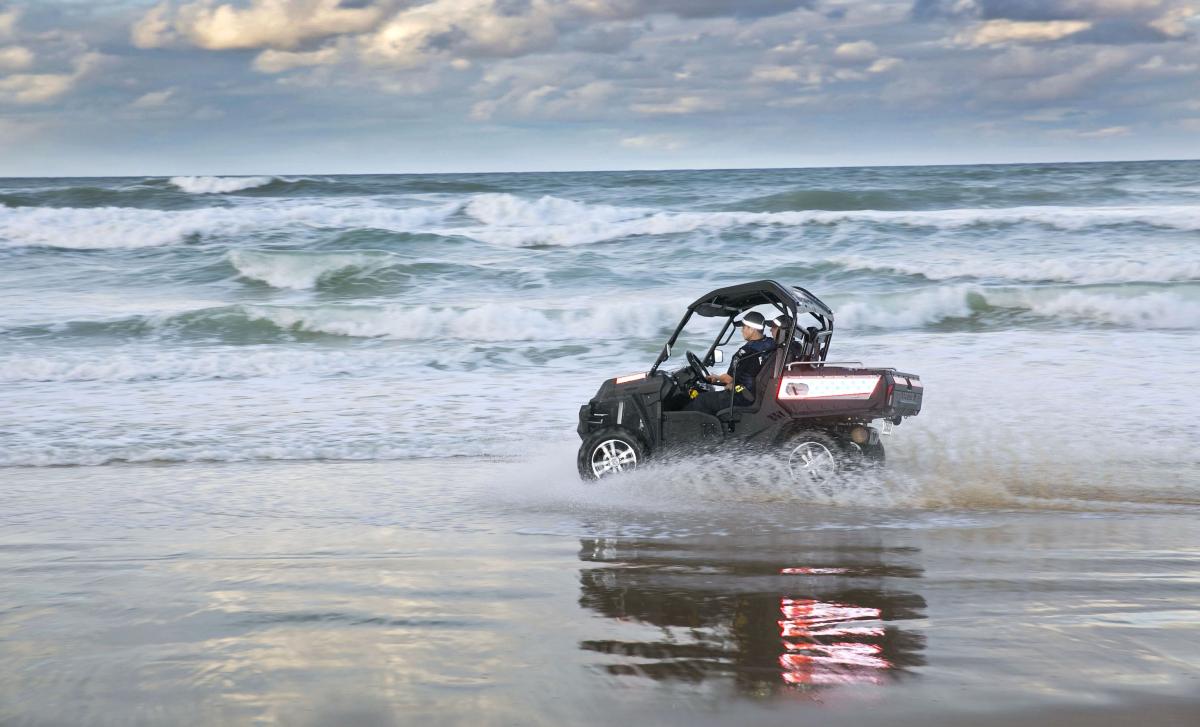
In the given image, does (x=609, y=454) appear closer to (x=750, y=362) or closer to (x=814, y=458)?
(x=750, y=362)

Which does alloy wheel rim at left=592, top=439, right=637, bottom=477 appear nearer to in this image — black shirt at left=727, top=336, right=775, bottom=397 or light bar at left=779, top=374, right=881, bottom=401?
black shirt at left=727, top=336, right=775, bottom=397

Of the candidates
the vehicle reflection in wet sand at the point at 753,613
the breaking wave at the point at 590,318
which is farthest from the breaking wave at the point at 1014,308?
the vehicle reflection in wet sand at the point at 753,613

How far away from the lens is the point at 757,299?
8664mm

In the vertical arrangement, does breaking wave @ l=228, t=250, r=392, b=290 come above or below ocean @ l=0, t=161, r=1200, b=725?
above

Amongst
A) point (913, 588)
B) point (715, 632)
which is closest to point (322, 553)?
point (715, 632)

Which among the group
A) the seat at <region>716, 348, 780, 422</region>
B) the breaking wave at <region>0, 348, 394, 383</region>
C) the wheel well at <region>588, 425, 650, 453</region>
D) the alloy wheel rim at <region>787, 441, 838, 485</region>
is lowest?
the breaking wave at <region>0, 348, 394, 383</region>

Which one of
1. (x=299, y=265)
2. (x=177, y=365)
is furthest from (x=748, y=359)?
(x=299, y=265)

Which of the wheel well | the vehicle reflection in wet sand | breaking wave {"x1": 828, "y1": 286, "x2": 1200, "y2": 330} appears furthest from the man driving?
breaking wave {"x1": 828, "y1": 286, "x2": 1200, "y2": 330}

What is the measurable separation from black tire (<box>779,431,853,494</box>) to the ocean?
0.41 feet

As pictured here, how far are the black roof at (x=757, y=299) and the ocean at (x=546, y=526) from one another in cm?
115

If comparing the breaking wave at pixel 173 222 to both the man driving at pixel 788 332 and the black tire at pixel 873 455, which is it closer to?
the man driving at pixel 788 332

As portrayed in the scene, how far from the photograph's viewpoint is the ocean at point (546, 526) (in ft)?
15.0

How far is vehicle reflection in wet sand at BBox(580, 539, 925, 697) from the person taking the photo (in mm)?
4664

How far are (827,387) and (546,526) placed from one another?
223cm
